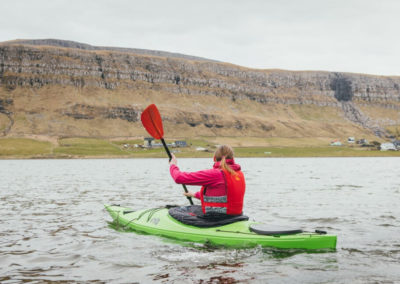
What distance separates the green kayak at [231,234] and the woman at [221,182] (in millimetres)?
504

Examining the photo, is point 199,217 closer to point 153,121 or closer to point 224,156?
point 224,156

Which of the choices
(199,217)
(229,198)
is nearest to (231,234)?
(229,198)

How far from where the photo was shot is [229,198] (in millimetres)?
10023

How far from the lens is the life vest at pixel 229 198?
9.77 metres

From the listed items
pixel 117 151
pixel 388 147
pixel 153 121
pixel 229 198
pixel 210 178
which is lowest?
pixel 117 151

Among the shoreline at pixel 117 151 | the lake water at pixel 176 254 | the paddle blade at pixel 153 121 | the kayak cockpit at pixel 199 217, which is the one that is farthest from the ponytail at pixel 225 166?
the shoreline at pixel 117 151

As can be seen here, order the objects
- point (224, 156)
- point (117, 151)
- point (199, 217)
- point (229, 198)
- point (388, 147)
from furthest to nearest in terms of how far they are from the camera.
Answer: point (388, 147) → point (117, 151) → point (199, 217) → point (229, 198) → point (224, 156)

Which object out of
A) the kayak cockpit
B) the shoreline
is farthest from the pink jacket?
the shoreline

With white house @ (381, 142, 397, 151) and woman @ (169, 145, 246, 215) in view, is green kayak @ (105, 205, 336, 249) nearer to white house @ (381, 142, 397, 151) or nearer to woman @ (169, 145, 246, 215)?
woman @ (169, 145, 246, 215)

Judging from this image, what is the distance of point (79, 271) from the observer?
27.7 ft

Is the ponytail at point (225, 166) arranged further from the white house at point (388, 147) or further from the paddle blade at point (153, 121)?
the white house at point (388, 147)

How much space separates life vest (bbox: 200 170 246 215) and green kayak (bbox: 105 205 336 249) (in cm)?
45

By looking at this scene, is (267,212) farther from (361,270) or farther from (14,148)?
(14,148)

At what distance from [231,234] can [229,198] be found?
0.89m
